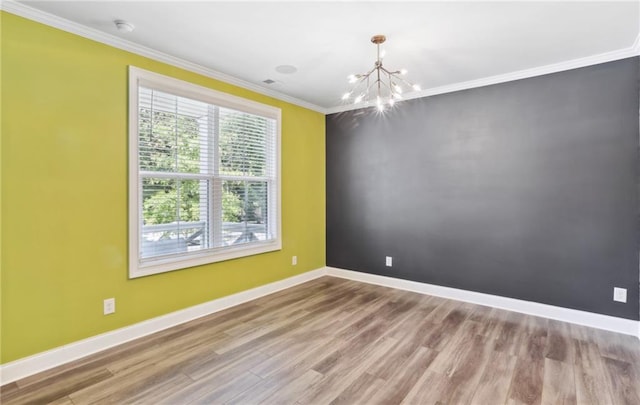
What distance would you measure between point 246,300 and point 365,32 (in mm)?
3100

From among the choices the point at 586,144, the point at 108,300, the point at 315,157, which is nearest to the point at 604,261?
the point at 586,144

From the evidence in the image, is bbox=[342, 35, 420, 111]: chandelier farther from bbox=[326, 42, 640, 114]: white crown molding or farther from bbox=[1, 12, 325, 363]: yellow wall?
bbox=[1, 12, 325, 363]: yellow wall

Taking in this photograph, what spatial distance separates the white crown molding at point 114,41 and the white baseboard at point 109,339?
2448mm

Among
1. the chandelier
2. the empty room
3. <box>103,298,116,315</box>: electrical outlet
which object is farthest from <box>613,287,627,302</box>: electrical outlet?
<box>103,298,116,315</box>: electrical outlet

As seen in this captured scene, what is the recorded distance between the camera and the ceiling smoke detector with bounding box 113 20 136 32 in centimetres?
241

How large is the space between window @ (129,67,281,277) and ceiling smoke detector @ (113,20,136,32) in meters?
0.38

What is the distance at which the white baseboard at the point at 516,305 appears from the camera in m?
2.93

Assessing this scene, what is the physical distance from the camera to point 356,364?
239 cm

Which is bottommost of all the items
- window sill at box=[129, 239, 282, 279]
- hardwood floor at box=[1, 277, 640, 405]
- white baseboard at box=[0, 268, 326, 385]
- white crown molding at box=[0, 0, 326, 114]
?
hardwood floor at box=[1, 277, 640, 405]

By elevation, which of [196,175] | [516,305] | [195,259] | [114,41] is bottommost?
[516,305]

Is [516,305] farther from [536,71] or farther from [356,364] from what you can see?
[536,71]

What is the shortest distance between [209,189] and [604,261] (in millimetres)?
4037

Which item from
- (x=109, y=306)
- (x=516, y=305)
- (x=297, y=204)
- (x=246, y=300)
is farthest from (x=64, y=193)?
(x=516, y=305)

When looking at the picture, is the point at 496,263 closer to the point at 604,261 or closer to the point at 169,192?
the point at 604,261
